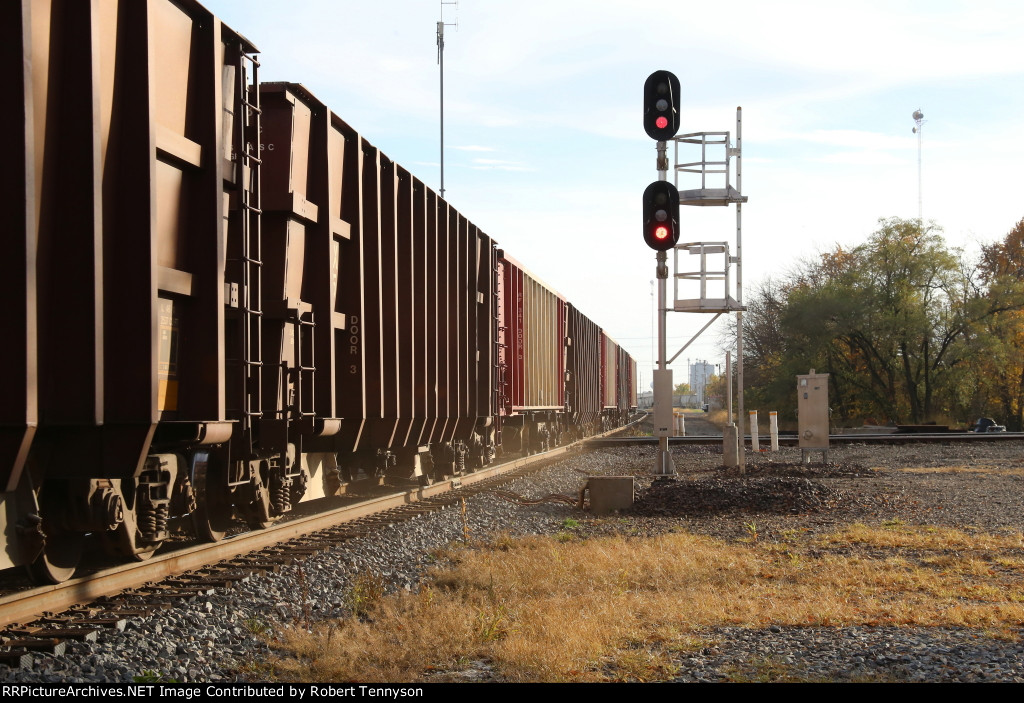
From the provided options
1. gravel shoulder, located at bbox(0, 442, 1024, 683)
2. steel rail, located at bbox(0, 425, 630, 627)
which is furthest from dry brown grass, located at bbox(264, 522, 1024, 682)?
steel rail, located at bbox(0, 425, 630, 627)

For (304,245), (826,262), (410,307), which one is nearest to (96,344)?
(304,245)

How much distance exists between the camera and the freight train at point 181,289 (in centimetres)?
580

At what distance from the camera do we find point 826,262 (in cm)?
7269

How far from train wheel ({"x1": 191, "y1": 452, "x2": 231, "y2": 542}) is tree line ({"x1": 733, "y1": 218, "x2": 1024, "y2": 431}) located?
48.0 meters

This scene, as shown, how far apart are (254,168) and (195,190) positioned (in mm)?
1003

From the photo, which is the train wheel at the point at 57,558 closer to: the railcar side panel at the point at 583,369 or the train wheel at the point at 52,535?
the train wheel at the point at 52,535

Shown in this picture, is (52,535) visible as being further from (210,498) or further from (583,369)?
(583,369)

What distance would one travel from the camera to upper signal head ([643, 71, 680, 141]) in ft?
42.3

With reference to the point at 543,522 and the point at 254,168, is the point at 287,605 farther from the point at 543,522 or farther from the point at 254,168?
the point at 543,522

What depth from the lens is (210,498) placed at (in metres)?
8.92

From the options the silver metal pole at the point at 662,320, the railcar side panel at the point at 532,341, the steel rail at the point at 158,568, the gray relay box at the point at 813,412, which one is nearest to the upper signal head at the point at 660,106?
the silver metal pole at the point at 662,320

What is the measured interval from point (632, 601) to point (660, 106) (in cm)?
774

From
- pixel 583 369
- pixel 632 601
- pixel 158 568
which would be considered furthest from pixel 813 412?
pixel 158 568

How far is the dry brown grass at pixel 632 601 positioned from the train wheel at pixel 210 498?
2.07 metres
